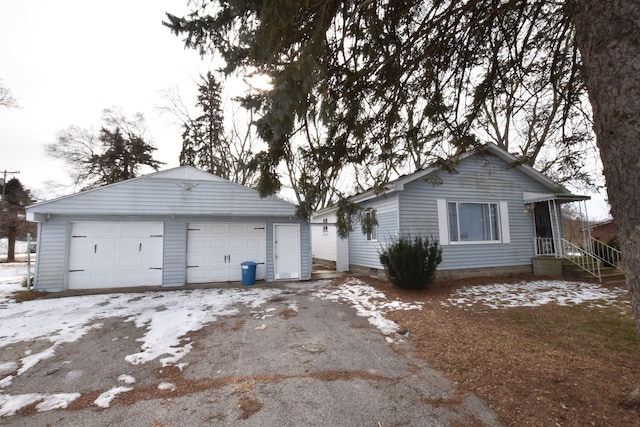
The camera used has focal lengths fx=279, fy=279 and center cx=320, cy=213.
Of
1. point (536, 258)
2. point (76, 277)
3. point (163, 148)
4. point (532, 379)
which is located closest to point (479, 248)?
point (536, 258)

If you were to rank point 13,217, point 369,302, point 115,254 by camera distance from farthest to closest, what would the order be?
1. point 13,217
2. point 115,254
3. point 369,302

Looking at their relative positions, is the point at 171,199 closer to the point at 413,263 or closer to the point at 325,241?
the point at 413,263

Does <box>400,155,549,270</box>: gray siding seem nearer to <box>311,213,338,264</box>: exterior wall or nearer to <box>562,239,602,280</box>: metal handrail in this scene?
<box>562,239,602,280</box>: metal handrail

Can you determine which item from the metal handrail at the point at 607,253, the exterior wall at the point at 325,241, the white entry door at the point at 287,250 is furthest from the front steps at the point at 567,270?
the white entry door at the point at 287,250

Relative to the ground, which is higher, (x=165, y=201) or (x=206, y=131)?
(x=206, y=131)

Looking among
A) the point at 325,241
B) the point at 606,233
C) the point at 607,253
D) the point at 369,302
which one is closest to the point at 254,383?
the point at 369,302

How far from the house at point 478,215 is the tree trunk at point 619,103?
679 cm

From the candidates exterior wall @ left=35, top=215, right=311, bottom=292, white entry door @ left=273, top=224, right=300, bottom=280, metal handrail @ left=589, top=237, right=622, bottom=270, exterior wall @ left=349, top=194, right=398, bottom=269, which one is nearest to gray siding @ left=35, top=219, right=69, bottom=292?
exterior wall @ left=35, top=215, right=311, bottom=292

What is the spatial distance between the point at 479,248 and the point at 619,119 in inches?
354

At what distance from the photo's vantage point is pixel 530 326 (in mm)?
4688

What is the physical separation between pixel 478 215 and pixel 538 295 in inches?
146

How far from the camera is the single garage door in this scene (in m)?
8.81

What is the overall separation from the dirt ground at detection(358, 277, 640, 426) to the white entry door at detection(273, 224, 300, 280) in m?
5.23

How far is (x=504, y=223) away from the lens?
10.2 meters
